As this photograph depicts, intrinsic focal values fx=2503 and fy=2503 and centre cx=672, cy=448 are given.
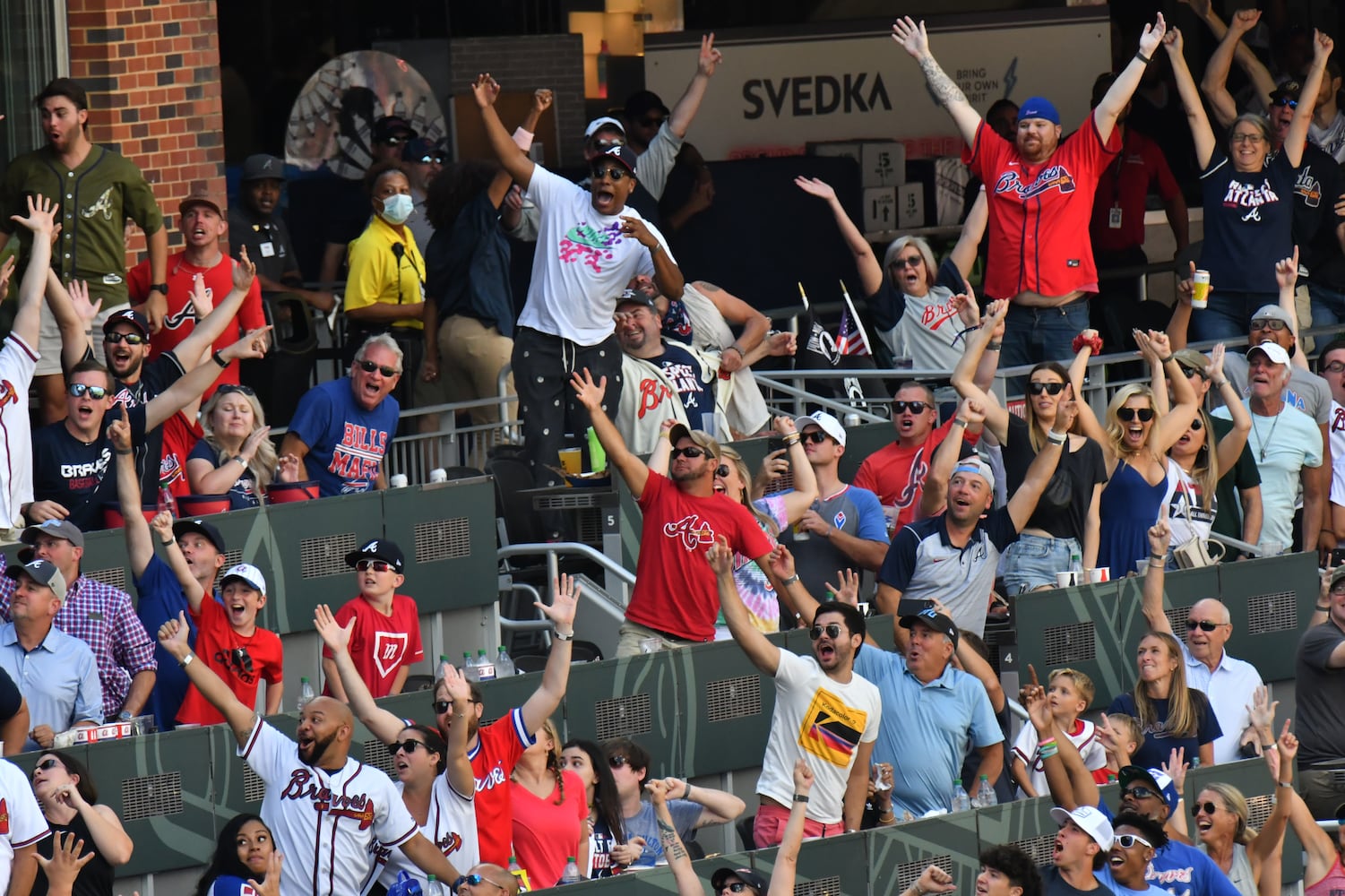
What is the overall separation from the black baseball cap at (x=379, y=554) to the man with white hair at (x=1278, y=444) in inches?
198

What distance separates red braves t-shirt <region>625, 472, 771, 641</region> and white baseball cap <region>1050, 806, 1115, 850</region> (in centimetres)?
208

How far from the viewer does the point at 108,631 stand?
32.0 feet

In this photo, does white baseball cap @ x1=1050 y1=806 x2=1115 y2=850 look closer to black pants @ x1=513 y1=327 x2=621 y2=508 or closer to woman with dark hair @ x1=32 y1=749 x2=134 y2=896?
woman with dark hair @ x1=32 y1=749 x2=134 y2=896

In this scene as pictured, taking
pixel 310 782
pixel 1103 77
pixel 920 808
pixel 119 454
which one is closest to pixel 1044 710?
pixel 920 808

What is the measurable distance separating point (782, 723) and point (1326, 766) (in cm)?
292

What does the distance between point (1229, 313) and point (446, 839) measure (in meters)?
7.12

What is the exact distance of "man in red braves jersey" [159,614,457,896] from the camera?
895 centimetres

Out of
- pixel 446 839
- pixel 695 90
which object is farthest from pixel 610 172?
pixel 446 839

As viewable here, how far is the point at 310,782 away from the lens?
29.5ft

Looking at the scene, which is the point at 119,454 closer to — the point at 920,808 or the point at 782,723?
the point at 782,723

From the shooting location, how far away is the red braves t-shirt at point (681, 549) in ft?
35.6

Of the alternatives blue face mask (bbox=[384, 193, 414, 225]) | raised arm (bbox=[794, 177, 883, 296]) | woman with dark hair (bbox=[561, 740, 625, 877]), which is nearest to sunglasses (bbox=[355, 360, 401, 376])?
woman with dark hair (bbox=[561, 740, 625, 877])

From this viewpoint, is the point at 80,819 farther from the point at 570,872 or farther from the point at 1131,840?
the point at 1131,840

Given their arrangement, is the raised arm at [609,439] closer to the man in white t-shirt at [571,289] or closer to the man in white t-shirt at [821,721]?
the man in white t-shirt at [821,721]
